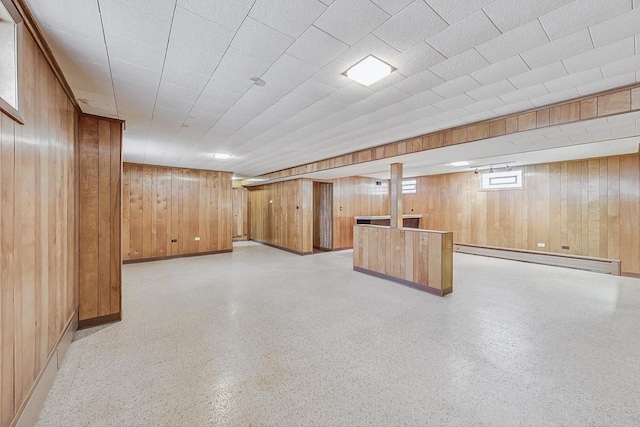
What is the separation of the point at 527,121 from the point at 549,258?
4892mm

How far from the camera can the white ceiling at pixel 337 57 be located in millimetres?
1415

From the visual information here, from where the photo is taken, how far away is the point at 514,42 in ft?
5.42

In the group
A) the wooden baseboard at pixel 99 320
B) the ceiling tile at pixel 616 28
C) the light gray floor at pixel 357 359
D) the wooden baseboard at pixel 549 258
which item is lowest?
the light gray floor at pixel 357 359

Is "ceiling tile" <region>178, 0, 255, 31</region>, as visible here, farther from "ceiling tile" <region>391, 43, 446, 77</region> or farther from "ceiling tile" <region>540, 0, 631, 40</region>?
"ceiling tile" <region>540, 0, 631, 40</region>

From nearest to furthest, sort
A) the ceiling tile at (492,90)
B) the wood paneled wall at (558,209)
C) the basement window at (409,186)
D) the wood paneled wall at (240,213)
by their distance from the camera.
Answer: the ceiling tile at (492,90) → the wood paneled wall at (558,209) → the basement window at (409,186) → the wood paneled wall at (240,213)

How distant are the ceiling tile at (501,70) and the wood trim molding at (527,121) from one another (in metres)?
1.02

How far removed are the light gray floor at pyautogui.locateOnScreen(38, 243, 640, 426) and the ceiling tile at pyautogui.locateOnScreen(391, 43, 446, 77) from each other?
7.89ft

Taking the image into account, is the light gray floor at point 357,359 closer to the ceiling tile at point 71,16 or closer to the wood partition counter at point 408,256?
the wood partition counter at point 408,256

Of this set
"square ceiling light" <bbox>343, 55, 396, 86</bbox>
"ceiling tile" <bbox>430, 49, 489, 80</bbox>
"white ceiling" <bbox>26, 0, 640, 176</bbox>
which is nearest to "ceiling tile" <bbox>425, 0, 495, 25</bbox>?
"white ceiling" <bbox>26, 0, 640, 176</bbox>

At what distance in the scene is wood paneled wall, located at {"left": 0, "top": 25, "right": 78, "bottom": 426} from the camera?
131 cm

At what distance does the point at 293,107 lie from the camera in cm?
276

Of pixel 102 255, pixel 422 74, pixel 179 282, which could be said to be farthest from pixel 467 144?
pixel 179 282

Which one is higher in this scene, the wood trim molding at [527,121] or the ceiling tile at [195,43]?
the ceiling tile at [195,43]

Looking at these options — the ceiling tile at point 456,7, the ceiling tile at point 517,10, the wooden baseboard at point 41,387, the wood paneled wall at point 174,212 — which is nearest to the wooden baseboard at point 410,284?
the ceiling tile at point 517,10
